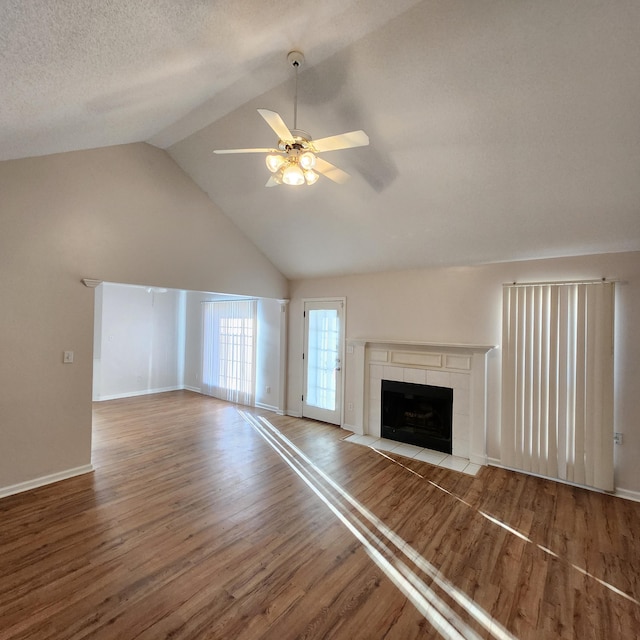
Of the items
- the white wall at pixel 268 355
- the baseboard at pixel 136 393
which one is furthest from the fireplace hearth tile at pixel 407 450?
the baseboard at pixel 136 393

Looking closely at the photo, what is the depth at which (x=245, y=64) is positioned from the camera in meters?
2.27

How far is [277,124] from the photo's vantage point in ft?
6.40

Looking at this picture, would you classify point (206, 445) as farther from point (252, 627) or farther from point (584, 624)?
point (584, 624)

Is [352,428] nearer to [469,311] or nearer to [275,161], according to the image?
[469,311]

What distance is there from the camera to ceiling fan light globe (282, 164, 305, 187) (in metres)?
2.08

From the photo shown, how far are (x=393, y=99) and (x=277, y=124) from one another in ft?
3.67

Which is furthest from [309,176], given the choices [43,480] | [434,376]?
[43,480]

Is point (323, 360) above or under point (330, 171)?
under

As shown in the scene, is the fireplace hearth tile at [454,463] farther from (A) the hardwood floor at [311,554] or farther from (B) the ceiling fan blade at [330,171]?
(B) the ceiling fan blade at [330,171]

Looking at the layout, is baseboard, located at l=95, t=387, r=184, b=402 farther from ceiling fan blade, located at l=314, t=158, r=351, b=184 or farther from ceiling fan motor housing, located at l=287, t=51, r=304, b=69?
ceiling fan motor housing, located at l=287, t=51, r=304, b=69

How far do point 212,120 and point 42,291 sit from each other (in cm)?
232

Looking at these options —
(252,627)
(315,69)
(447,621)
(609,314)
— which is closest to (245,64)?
(315,69)

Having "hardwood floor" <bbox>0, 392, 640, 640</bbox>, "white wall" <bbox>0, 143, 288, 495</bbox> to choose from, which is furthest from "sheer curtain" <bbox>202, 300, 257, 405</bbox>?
"hardwood floor" <bbox>0, 392, 640, 640</bbox>

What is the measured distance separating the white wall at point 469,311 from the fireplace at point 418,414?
53cm
